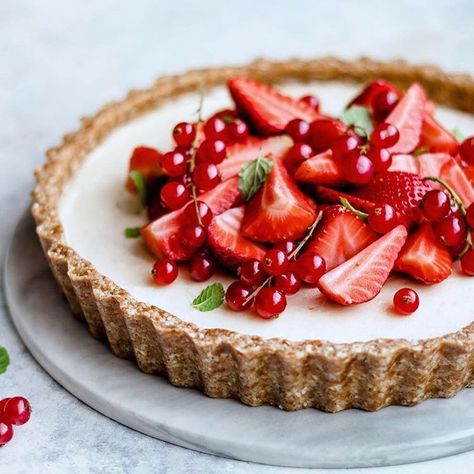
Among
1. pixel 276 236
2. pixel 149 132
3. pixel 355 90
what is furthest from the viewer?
pixel 355 90

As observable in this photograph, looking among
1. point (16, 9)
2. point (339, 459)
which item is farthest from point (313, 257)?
point (16, 9)

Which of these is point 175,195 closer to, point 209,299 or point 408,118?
point 209,299

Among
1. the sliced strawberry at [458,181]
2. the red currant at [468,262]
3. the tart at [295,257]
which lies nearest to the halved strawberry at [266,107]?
the tart at [295,257]

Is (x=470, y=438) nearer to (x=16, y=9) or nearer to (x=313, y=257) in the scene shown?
(x=313, y=257)

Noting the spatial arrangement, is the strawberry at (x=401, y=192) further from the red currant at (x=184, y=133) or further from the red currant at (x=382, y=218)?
the red currant at (x=184, y=133)

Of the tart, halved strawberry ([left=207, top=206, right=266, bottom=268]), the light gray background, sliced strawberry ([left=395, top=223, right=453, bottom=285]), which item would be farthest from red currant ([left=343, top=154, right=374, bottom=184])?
the light gray background

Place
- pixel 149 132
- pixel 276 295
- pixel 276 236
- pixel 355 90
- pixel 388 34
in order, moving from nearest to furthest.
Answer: pixel 276 295 → pixel 276 236 → pixel 149 132 → pixel 355 90 → pixel 388 34

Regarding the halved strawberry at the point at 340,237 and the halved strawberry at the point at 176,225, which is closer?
the halved strawberry at the point at 340,237
